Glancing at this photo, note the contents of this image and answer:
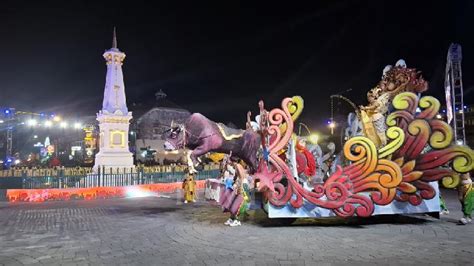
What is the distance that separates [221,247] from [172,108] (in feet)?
183

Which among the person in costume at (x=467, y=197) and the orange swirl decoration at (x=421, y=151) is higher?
the orange swirl decoration at (x=421, y=151)

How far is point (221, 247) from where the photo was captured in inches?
301

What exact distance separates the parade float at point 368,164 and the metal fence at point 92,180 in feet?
39.9

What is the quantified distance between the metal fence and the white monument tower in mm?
4669

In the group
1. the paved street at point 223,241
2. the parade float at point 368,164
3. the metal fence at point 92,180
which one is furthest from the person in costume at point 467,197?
the metal fence at point 92,180

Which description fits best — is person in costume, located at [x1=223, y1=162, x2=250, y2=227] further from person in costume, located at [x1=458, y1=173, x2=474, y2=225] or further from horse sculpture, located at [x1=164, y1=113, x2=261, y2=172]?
person in costume, located at [x1=458, y1=173, x2=474, y2=225]

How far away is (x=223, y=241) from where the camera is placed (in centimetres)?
823

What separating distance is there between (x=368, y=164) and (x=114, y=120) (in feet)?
69.1

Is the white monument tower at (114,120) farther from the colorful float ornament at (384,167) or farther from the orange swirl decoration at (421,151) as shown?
the orange swirl decoration at (421,151)

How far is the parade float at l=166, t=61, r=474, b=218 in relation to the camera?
9.63 meters

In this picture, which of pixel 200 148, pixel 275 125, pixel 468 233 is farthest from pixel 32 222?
pixel 468 233

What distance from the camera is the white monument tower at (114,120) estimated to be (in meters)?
26.3

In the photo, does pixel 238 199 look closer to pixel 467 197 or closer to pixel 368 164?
pixel 368 164

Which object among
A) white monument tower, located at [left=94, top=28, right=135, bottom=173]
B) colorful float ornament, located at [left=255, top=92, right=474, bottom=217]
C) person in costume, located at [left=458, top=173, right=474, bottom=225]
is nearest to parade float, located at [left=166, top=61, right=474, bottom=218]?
colorful float ornament, located at [left=255, top=92, right=474, bottom=217]
